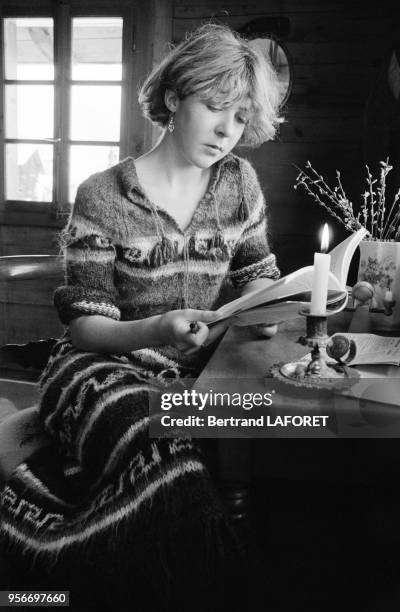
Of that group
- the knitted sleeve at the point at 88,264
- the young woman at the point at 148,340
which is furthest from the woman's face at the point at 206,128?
the knitted sleeve at the point at 88,264

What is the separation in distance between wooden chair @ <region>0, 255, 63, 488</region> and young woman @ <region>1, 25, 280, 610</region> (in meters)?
0.07

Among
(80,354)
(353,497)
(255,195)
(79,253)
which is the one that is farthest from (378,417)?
(353,497)

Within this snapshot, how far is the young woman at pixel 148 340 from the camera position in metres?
0.97

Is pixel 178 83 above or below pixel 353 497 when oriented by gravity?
above

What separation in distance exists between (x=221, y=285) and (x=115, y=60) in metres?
2.23

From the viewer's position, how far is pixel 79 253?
137 centimetres

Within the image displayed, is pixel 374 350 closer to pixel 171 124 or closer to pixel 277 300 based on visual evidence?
pixel 277 300

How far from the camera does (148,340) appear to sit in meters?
1.21

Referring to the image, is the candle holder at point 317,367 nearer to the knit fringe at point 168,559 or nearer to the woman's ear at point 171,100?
the knit fringe at point 168,559

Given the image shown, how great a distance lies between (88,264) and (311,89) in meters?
2.23

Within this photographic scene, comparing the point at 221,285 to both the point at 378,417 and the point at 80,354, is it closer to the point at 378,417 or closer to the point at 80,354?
the point at 80,354

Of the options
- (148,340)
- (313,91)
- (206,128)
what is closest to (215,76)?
(206,128)

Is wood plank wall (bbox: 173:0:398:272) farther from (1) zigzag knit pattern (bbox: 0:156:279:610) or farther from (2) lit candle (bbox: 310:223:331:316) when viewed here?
(2) lit candle (bbox: 310:223:331:316)

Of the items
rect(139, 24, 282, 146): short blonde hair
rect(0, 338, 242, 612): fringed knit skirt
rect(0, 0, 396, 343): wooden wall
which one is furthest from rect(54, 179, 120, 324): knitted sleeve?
rect(0, 0, 396, 343): wooden wall
